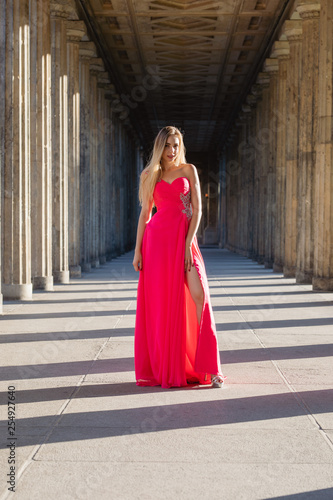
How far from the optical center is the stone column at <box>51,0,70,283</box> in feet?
64.0

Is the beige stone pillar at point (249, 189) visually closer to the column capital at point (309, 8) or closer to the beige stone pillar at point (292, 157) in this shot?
the beige stone pillar at point (292, 157)

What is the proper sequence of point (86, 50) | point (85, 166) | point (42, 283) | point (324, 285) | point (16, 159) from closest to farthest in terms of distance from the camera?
point (16, 159), point (42, 283), point (324, 285), point (85, 166), point (86, 50)

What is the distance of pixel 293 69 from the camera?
22859mm

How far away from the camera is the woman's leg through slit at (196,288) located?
6762 mm

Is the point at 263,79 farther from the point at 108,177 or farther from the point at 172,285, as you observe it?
the point at 172,285

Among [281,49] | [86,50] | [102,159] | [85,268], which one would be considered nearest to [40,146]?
[85,268]

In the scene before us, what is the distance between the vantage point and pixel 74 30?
22.5 meters

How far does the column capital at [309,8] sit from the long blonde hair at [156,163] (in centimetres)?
1345

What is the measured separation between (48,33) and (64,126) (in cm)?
285

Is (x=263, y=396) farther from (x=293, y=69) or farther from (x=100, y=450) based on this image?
(x=293, y=69)

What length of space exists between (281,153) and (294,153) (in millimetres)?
3023

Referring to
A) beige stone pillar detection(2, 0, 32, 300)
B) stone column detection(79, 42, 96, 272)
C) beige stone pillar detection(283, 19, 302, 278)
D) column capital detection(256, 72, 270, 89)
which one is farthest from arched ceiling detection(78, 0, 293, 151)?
beige stone pillar detection(2, 0, 32, 300)

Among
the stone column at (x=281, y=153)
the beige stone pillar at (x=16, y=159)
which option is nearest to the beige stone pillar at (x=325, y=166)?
the beige stone pillar at (x=16, y=159)

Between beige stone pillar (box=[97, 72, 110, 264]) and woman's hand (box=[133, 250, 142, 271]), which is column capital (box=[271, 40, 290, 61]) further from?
woman's hand (box=[133, 250, 142, 271])
